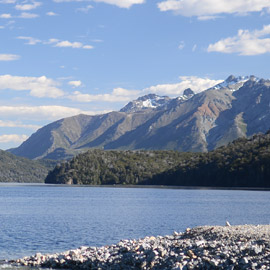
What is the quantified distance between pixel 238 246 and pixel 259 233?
4.40 m

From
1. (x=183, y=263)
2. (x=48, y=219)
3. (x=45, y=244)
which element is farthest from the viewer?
(x=48, y=219)

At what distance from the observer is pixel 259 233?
39.6m

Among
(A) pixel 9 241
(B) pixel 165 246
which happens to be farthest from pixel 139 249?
(A) pixel 9 241

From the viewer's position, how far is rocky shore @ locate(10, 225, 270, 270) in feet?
111

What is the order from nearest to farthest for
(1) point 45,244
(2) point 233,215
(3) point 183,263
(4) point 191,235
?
(3) point 183,263 → (4) point 191,235 → (1) point 45,244 → (2) point 233,215

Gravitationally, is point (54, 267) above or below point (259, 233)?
below

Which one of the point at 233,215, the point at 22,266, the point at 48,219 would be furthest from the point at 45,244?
the point at 233,215

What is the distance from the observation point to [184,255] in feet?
117

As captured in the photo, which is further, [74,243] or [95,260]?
[74,243]

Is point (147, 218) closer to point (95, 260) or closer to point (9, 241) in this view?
point (9, 241)

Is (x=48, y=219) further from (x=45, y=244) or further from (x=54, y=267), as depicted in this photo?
(x=54, y=267)

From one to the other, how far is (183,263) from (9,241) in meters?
24.8

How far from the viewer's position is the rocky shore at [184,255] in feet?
111

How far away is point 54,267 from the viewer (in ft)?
127
